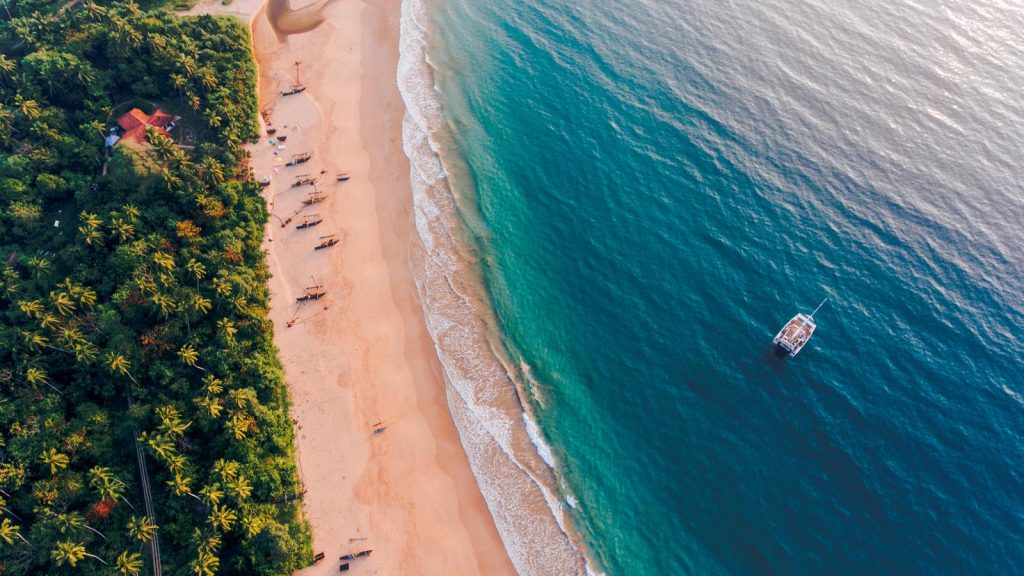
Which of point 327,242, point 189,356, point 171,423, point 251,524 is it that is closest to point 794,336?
point 327,242

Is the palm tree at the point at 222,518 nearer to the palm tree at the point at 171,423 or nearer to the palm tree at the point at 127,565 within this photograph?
the palm tree at the point at 127,565

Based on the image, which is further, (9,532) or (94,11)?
(94,11)

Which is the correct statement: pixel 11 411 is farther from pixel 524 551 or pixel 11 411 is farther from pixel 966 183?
pixel 966 183

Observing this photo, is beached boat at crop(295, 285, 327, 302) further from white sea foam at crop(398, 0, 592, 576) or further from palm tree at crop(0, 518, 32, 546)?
palm tree at crop(0, 518, 32, 546)

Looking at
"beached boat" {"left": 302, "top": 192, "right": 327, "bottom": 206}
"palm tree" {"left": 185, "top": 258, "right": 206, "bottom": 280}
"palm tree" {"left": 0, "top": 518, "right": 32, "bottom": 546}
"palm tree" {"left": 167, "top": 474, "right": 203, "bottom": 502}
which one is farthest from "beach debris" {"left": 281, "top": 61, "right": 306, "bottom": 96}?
"palm tree" {"left": 0, "top": 518, "right": 32, "bottom": 546}

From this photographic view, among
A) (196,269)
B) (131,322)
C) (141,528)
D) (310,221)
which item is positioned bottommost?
(141,528)

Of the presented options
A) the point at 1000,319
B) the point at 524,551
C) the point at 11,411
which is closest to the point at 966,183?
the point at 1000,319

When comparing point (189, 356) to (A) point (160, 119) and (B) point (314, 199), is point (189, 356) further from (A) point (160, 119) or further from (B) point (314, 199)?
(A) point (160, 119)

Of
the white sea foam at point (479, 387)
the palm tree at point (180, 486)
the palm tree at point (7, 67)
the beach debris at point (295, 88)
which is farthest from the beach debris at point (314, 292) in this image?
the palm tree at point (7, 67)
